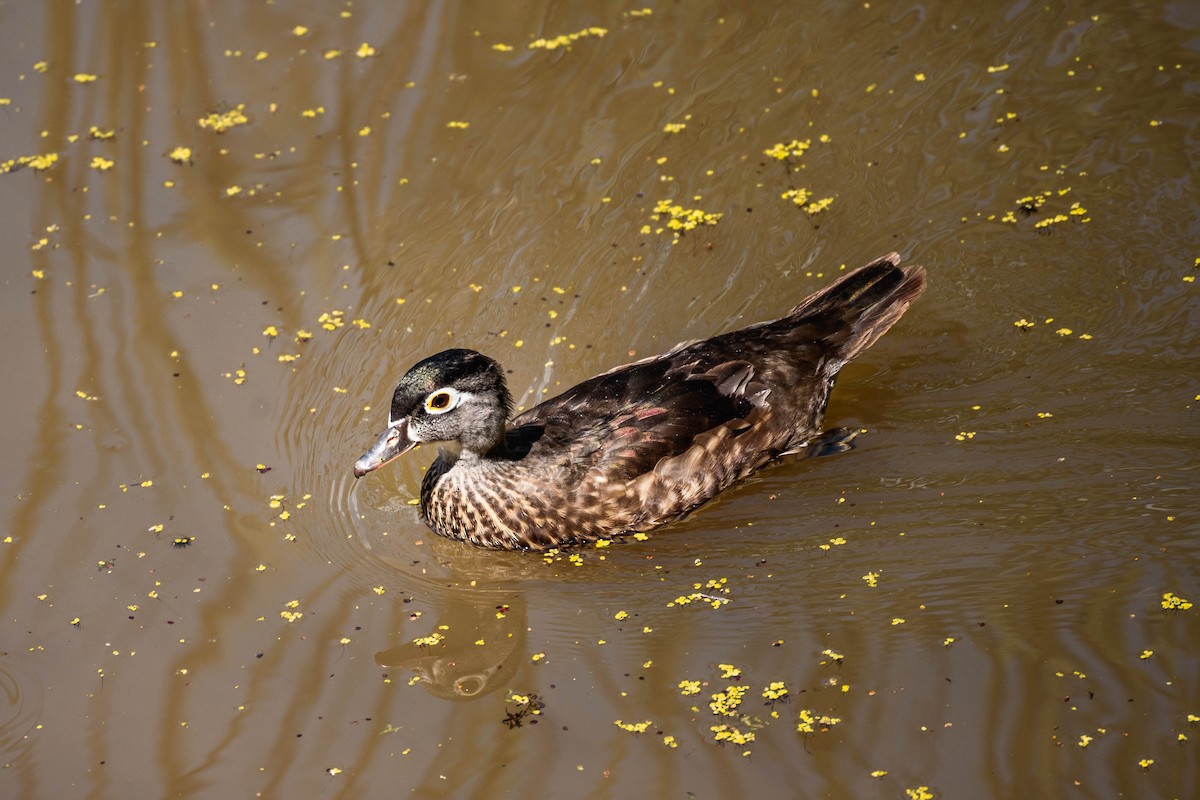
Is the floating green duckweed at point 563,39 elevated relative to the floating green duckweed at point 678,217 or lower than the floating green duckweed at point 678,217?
elevated

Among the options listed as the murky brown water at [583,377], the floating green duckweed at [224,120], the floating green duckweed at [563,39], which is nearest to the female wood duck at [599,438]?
the murky brown water at [583,377]

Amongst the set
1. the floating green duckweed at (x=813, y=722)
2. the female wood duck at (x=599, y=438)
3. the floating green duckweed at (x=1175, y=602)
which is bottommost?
the floating green duckweed at (x=1175, y=602)

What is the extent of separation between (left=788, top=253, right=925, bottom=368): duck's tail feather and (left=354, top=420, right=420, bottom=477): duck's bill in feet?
7.55

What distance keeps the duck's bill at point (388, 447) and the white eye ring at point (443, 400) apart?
0.48 feet

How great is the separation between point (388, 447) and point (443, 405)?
0.32 meters

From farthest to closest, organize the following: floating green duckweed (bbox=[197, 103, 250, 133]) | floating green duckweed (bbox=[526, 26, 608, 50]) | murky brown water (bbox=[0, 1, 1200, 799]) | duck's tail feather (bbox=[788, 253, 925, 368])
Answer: floating green duckweed (bbox=[526, 26, 608, 50]) < floating green duckweed (bbox=[197, 103, 250, 133]) < duck's tail feather (bbox=[788, 253, 925, 368]) < murky brown water (bbox=[0, 1, 1200, 799])

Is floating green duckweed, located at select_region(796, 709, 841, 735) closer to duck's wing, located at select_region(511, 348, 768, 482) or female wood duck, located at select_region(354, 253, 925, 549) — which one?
female wood duck, located at select_region(354, 253, 925, 549)

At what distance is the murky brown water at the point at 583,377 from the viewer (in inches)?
191

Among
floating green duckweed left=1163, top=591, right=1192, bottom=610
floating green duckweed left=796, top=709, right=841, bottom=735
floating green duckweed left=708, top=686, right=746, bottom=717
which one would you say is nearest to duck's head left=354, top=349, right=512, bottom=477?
floating green duckweed left=708, top=686, right=746, bottom=717

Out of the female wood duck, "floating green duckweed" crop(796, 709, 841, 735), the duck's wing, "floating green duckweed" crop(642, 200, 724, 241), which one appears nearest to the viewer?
"floating green duckweed" crop(796, 709, 841, 735)

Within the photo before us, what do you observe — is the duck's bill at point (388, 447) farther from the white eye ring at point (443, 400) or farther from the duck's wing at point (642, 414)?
the duck's wing at point (642, 414)

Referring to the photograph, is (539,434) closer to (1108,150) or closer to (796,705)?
(796,705)

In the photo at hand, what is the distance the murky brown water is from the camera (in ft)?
15.9

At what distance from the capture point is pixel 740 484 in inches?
248
